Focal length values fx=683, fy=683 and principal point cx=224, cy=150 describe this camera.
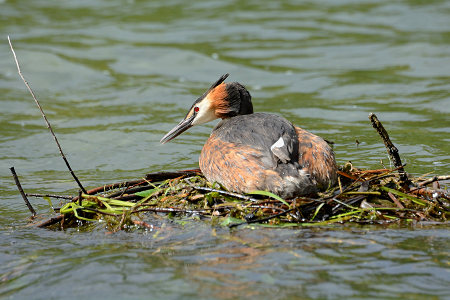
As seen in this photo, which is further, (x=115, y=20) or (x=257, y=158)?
(x=115, y=20)

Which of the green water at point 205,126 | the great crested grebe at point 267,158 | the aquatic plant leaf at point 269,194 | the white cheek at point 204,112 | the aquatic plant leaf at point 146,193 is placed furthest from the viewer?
the white cheek at point 204,112

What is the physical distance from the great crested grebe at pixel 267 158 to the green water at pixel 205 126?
0.46 metres

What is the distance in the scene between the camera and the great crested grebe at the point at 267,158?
526 centimetres

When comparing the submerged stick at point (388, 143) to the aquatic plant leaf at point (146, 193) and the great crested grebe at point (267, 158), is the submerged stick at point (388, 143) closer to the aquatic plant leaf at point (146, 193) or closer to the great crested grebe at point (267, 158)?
the great crested grebe at point (267, 158)

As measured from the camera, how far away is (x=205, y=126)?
Answer: 9.95 meters

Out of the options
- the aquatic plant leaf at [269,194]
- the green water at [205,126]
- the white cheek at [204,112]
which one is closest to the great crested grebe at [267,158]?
the aquatic plant leaf at [269,194]

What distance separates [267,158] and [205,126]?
→ 4.63 metres

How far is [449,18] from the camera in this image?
14531 millimetres

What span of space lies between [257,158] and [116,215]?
1210mm

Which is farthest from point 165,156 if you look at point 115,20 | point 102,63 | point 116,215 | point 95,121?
point 115,20

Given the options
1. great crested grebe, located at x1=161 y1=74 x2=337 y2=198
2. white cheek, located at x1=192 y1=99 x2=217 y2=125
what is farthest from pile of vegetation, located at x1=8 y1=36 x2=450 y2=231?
white cheek, located at x1=192 y1=99 x2=217 y2=125

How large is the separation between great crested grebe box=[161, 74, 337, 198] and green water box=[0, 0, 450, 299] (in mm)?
456

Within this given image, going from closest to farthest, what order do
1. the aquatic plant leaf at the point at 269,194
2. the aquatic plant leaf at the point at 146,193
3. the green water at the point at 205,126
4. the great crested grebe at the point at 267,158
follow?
the green water at the point at 205,126, the aquatic plant leaf at the point at 269,194, the great crested grebe at the point at 267,158, the aquatic plant leaf at the point at 146,193

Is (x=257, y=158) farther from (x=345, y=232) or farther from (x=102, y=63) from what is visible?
(x=102, y=63)
